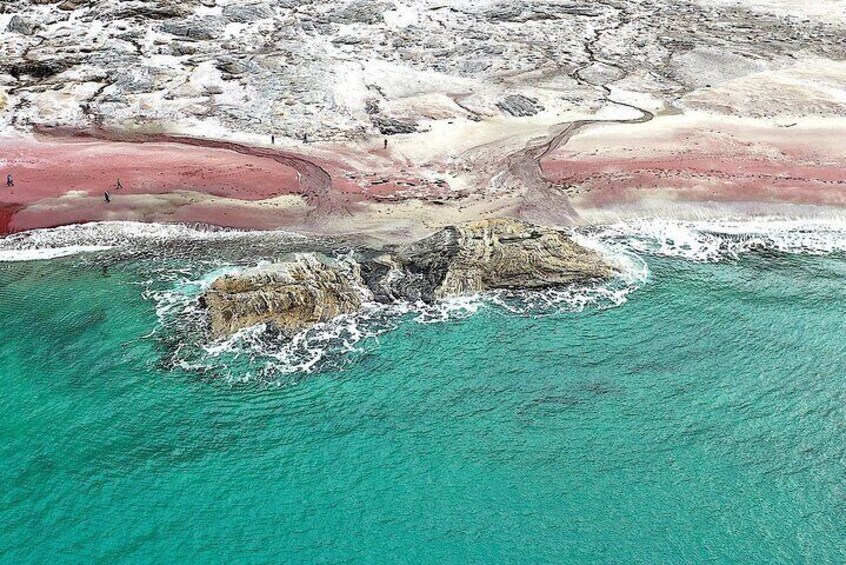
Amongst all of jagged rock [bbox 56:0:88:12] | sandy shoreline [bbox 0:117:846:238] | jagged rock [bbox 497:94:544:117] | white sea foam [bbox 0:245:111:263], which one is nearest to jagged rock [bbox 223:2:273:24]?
jagged rock [bbox 56:0:88:12]

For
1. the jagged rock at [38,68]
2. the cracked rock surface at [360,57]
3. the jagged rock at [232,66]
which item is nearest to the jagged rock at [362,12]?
the cracked rock surface at [360,57]

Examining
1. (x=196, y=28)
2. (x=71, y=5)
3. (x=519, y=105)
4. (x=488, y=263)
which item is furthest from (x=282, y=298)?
(x=71, y=5)

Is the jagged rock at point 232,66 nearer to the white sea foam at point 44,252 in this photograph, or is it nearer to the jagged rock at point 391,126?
the jagged rock at point 391,126

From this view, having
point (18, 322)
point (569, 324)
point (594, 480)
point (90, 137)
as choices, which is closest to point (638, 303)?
point (569, 324)

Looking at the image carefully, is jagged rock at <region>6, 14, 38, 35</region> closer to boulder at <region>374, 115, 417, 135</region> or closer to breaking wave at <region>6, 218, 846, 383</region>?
breaking wave at <region>6, 218, 846, 383</region>

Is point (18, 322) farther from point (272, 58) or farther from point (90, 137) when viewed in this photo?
point (272, 58)
